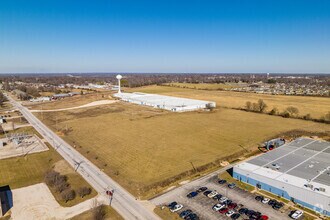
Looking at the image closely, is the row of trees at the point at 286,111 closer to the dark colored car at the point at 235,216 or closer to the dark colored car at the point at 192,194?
the dark colored car at the point at 192,194

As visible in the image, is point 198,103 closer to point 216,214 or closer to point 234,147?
point 234,147

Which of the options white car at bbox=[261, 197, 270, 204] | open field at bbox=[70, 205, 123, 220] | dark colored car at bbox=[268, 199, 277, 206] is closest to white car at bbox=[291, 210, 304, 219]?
dark colored car at bbox=[268, 199, 277, 206]

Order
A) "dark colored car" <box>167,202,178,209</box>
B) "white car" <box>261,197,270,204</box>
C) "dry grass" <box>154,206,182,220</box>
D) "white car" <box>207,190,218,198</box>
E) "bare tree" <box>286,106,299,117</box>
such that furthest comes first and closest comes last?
"bare tree" <box>286,106,299,117</box> < "white car" <box>207,190,218,198</box> < "white car" <box>261,197,270,204</box> < "dark colored car" <box>167,202,178,209</box> < "dry grass" <box>154,206,182,220</box>

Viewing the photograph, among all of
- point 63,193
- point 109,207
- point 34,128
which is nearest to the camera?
point 109,207

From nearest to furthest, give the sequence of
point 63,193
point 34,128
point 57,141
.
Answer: point 63,193 → point 57,141 → point 34,128

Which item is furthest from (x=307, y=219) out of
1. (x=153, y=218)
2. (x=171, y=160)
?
(x=171, y=160)

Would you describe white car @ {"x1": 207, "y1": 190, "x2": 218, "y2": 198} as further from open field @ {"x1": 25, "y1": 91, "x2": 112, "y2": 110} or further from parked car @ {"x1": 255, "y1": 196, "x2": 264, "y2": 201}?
open field @ {"x1": 25, "y1": 91, "x2": 112, "y2": 110}

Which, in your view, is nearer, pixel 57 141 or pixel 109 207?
pixel 109 207
